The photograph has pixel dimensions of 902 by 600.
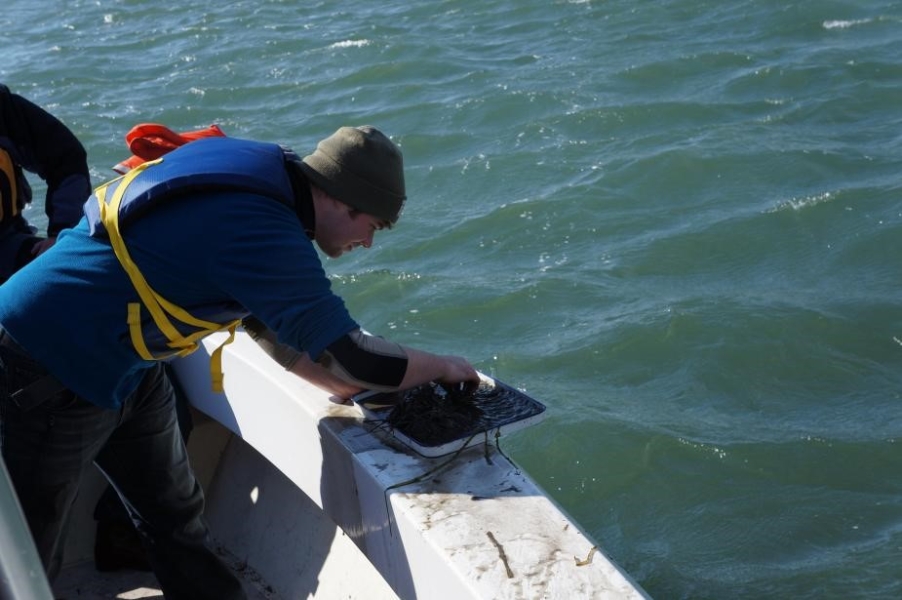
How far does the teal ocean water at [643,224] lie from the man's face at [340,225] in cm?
191

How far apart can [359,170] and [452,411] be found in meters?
0.62

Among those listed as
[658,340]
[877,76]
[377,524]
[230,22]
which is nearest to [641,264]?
[658,340]

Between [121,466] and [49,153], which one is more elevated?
[49,153]

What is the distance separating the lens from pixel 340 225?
276cm

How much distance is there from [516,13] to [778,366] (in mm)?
5869

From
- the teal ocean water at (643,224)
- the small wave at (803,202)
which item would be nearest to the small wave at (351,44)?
the teal ocean water at (643,224)

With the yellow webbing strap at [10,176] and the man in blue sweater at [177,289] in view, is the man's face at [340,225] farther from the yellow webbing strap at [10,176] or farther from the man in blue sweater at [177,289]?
the yellow webbing strap at [10,176]

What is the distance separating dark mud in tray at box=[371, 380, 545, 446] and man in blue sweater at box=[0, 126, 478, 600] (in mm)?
51

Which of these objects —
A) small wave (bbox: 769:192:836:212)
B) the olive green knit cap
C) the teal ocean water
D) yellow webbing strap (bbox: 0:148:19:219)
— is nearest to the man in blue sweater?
the olive green knit cap

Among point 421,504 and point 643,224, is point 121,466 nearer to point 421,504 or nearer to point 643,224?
point 421,504

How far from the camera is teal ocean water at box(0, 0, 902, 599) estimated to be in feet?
14.8

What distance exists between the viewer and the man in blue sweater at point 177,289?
253cm

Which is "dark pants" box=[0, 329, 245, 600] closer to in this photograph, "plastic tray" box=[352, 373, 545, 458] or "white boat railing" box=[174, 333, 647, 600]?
"white boat railing" box=[174, 333, 647, 600]

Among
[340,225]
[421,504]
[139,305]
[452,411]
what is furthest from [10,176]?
[421,504]
